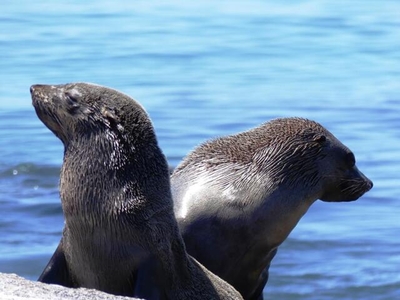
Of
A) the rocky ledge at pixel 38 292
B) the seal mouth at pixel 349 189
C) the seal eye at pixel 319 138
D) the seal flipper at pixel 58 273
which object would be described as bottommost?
the seal mouth at pixel 349 189

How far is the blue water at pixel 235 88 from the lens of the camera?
1021cm

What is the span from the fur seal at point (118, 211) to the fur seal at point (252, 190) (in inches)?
42.8

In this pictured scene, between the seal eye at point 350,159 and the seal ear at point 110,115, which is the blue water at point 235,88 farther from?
the seal ear at point 110,115

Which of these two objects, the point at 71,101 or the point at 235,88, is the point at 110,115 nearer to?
the point at 71,101

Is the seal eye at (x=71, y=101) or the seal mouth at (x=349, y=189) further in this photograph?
the seal mouth at (x=349, y=189)

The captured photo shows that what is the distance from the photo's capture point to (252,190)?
793 cm

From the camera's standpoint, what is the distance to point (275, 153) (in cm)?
816

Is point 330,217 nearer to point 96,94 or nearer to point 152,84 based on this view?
point 96,94

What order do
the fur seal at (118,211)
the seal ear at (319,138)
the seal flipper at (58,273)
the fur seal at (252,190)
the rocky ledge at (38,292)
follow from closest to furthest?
1. the rocky ledge at (38,292)
2. the fur seal at (118,211)
3. the seal flipper at (58,273)
4. the fur seal at (252,190)
5. the seal ear at (319,138)

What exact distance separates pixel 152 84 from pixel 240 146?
9314 millimetres

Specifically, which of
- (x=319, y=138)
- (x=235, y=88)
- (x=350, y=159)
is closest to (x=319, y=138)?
(x=319, y=138)

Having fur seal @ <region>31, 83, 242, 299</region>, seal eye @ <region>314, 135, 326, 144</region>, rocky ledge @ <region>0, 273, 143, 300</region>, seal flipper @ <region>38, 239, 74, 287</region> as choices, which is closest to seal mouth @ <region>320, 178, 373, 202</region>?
Result: seal eye @ <region>314, 135, 326, 144</region>

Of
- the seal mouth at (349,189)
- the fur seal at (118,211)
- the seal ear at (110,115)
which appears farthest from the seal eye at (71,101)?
the seal mouth at (349,189)

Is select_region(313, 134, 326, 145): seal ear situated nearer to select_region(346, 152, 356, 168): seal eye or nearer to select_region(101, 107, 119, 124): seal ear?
select_region(346, 152, 356, 168): seal eye
